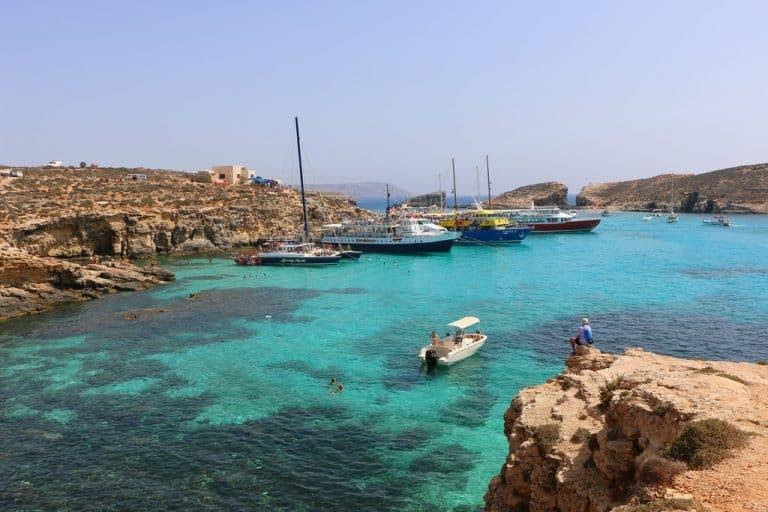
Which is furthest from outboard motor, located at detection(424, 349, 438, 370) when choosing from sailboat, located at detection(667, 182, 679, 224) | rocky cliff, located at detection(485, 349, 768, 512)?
sailboat, located at detection(667, 182, 679, 224)

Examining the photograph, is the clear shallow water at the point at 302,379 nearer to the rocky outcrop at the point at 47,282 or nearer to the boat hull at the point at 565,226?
the rocky outcrop at the point at 47,282

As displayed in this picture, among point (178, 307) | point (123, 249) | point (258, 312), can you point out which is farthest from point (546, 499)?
point (123, 249)

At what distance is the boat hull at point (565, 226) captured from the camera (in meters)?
106

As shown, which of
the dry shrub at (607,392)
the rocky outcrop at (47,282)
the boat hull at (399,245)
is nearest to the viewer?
the dry shrub at (607,392)

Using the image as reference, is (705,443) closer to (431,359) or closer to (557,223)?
(431,359)

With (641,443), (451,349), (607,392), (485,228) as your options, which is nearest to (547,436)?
(607,392)

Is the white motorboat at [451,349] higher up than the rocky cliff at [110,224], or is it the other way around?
the rocky cliff at [110,224]

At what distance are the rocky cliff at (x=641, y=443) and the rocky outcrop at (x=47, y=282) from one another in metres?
38.8

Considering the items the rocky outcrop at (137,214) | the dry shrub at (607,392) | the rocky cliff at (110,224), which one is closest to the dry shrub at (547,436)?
the dry shrub at (607,392)

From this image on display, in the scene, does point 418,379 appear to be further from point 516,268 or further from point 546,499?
point 516,268

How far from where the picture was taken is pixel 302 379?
1002 inches

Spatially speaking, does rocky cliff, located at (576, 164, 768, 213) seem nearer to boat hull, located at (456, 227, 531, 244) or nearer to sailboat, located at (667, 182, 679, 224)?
sailboat, located at (667, 182, 679, 224)

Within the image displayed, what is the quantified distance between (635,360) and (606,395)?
4146mm

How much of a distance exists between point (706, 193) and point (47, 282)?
537 ft
